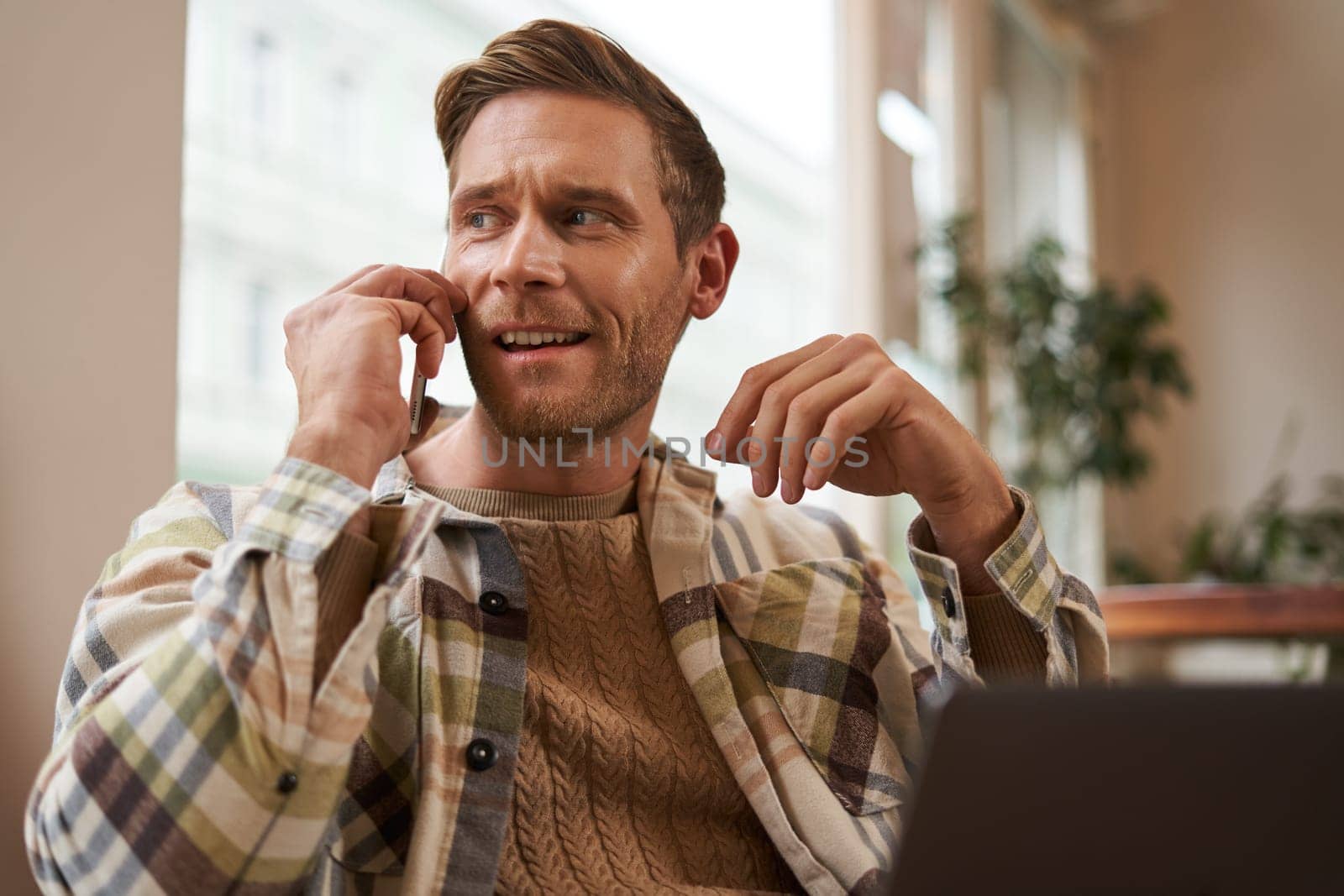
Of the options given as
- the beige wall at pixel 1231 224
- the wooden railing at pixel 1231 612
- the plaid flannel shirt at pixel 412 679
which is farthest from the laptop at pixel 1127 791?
the beige wall at pixel 1231 224

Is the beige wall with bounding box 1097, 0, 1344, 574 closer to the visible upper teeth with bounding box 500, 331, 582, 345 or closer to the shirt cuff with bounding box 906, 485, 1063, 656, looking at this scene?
the shirt cuff with bounding box 906, 485, 1063, 656

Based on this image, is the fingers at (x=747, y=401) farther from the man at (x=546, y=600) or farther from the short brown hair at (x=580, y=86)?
the short brown hair at (x=580, y=86)

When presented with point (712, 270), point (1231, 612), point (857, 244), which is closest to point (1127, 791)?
point (712, 270)

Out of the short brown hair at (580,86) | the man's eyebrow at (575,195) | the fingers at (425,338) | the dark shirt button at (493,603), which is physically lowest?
the dark shirt button at (493,603)

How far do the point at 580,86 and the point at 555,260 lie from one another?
212 millimetres

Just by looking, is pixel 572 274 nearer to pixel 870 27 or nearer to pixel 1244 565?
pixel 870 27

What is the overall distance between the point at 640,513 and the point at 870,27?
91.9 inches

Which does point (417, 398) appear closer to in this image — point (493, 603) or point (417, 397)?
point (417, 397)

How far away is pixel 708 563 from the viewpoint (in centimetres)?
132

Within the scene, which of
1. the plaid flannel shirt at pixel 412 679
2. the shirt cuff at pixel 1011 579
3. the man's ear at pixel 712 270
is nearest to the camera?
the plaid flannel shirt at pixel 412 679

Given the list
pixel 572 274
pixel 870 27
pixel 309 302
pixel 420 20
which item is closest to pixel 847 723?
pixel 572 274

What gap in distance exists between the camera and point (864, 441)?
4.15ft

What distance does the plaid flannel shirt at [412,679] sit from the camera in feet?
2.81

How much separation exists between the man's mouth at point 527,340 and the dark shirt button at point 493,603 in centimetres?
26
